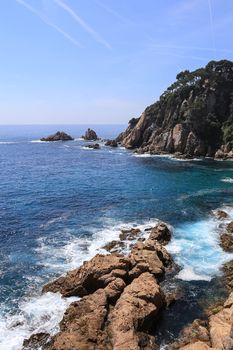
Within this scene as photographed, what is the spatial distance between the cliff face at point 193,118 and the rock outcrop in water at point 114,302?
275 feet

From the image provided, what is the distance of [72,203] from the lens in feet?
216

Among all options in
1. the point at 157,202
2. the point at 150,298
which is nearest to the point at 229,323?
the point at 150,298

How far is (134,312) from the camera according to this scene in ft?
96.1

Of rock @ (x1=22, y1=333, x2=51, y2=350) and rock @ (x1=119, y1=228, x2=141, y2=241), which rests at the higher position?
rock @ (x1=119, y1=228, x2=141, y2=241)

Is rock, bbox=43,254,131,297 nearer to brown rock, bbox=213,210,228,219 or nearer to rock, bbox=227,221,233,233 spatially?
rock, bbox=227,221,233,233

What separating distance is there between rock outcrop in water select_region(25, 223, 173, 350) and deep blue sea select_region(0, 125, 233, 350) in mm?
2033

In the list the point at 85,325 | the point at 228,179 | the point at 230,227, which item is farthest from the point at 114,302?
the point at 228,179

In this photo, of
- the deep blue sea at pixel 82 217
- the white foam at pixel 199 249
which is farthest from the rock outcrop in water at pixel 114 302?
the white foam at pixel 199 249

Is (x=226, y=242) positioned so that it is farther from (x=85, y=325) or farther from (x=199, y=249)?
(x=85, y=325)

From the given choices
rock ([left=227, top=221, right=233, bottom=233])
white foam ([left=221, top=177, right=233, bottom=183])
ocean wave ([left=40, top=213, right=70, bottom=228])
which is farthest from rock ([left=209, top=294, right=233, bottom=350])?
white foam ([left=221, top=177, right=233, bottom=183])

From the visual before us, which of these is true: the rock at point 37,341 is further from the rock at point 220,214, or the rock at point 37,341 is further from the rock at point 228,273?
the rock at point 220,214

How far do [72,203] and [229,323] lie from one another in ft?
138

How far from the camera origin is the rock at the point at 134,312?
26.6 m

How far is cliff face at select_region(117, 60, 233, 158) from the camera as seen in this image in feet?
401
